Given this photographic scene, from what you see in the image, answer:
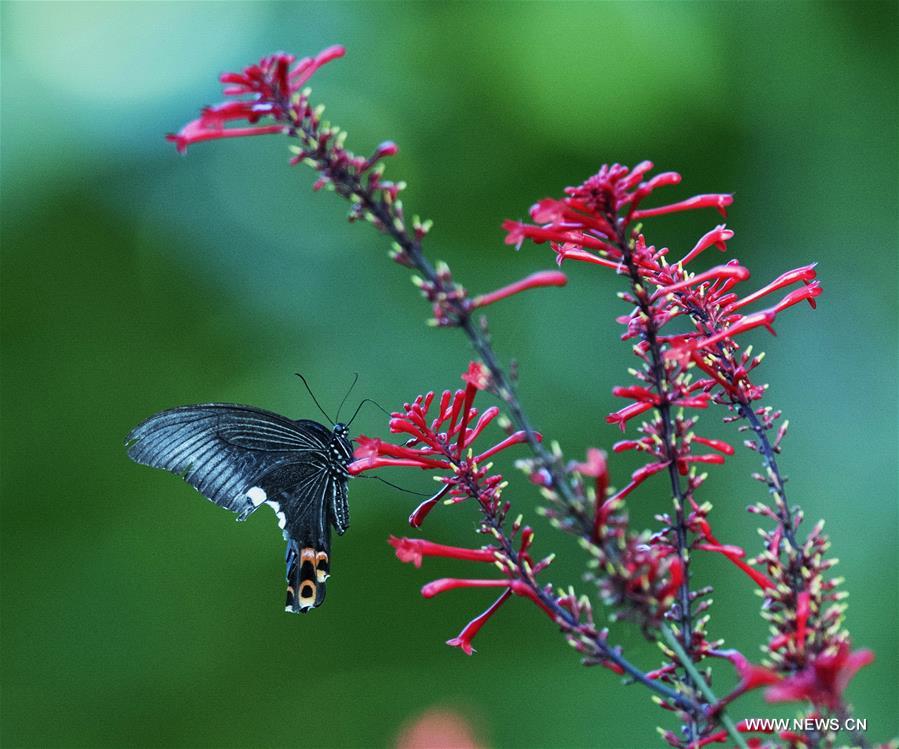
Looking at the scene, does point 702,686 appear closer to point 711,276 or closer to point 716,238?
point 711,276

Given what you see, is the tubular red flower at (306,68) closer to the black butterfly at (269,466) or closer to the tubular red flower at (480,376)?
the tubular red flower at (480,376)

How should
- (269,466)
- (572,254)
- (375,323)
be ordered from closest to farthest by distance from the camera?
(572,254) → (269,466) → (375,323)

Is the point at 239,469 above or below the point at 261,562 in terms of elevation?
below

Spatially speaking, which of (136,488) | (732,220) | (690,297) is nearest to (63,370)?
(136,488)

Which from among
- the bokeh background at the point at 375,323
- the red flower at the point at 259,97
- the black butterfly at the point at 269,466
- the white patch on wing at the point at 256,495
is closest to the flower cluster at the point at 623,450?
the red flower at the point at 259,97

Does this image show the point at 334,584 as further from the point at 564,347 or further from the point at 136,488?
the point at 564,347

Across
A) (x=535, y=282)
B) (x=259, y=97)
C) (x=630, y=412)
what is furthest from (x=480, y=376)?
(x=259, y=97)

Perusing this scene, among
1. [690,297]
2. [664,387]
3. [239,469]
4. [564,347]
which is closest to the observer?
[664,387]
